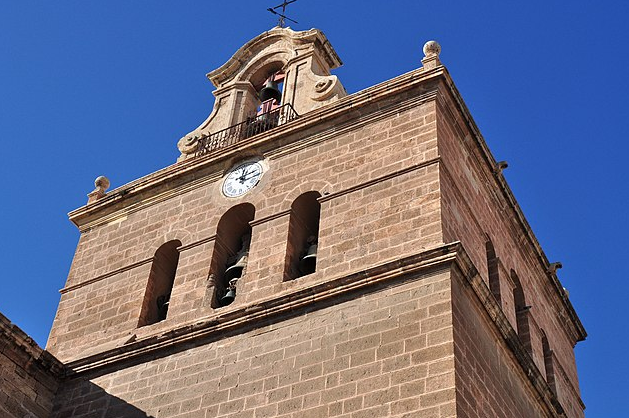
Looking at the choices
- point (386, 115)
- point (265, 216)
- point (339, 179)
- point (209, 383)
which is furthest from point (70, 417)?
point (386, 115)

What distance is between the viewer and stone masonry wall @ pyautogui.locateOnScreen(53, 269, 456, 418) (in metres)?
12.1

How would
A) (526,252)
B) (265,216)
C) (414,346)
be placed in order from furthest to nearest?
(526,252) < (265,216) < (414,346)

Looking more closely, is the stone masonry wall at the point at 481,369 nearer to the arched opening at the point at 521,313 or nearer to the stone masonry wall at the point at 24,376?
the arched opening at the point at 521,313

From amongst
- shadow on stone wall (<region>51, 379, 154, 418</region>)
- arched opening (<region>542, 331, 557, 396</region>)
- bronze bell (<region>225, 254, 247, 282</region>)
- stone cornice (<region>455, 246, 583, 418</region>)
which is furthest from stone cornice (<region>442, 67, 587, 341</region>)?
shadow on stone wall (<region>51, 379, 154, 418</region>)

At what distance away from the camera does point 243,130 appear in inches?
727

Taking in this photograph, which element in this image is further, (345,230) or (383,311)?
(345,230)

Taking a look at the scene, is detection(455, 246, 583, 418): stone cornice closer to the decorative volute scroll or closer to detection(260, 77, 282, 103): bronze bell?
the decorative volute scroll

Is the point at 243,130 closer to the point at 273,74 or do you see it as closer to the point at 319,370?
the point at 273,74

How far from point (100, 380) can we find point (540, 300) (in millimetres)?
7413

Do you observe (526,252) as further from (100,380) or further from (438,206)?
(100,380)

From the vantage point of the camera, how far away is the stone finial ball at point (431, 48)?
16344 mm

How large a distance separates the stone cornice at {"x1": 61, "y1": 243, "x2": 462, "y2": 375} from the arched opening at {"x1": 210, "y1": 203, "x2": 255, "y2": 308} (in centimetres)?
74

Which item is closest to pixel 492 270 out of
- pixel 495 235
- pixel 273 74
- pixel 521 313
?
pixel 495 235

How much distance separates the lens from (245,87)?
1966 centimetres
